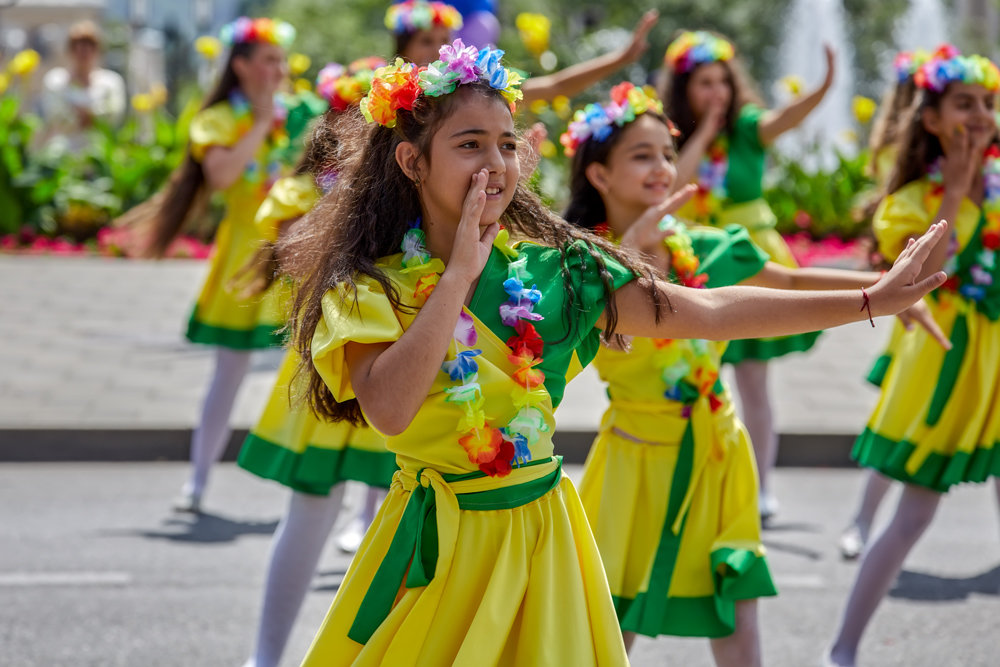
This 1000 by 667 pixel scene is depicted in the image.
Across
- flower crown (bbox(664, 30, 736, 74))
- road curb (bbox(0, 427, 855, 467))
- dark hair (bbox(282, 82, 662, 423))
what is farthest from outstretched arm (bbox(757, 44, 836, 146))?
dark hair (bbox(282, 82, 662, 423))

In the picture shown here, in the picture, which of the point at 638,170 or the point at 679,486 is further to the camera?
the point at 638,170

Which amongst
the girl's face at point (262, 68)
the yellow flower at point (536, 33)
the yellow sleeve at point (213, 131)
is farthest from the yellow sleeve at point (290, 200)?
the yellow flower at point (536, 33)

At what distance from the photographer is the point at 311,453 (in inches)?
155

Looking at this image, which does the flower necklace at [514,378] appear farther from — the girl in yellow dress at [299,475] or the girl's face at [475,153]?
the girl in yellow dress at [299,475]

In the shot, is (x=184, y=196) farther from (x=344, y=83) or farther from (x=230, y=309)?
(x=344, y=83)

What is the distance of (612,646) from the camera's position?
245cm

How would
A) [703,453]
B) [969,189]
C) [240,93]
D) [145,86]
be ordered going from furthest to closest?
[145,86] < [240,93] < [969,189] < [703,453]

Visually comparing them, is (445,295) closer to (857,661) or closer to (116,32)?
(857,661)

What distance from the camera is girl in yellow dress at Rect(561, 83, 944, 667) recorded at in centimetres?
336

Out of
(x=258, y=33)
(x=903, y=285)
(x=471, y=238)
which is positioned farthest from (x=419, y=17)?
(x=903, y=285)

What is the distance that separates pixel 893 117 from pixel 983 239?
1052 mm

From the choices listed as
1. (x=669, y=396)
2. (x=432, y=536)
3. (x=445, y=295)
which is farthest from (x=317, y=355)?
(x=669, y=396)

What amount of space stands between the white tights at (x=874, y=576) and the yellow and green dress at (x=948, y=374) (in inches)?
5.5

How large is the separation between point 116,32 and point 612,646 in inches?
1784
